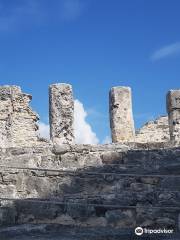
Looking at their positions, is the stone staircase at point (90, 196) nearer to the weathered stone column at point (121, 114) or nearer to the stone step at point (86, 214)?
the stone step at point (86, 214)

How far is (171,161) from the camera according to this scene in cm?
771

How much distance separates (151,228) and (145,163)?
1.99 m

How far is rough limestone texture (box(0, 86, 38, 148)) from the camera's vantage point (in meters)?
14.4

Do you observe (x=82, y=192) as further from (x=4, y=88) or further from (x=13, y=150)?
(x=4, y=88)

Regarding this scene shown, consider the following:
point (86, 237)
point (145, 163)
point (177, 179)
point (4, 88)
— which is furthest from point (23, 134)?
point (86, 237)

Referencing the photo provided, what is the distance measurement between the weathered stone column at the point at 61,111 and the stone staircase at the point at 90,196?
5.60 meters

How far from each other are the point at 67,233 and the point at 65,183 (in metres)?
1.51

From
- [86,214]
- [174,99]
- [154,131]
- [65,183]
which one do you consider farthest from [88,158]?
[154,131]

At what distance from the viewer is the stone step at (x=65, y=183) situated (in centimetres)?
680

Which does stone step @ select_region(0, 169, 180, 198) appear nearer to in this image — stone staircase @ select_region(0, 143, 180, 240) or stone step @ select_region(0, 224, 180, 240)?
stone staircase @ select_region(0, 143, 180, 240)

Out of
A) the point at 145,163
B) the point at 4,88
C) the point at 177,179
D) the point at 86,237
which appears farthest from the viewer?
the point at 4,88

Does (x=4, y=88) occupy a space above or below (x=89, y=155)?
above

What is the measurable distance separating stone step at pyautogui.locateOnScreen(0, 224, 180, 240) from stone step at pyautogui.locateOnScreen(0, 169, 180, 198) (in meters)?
1.03
